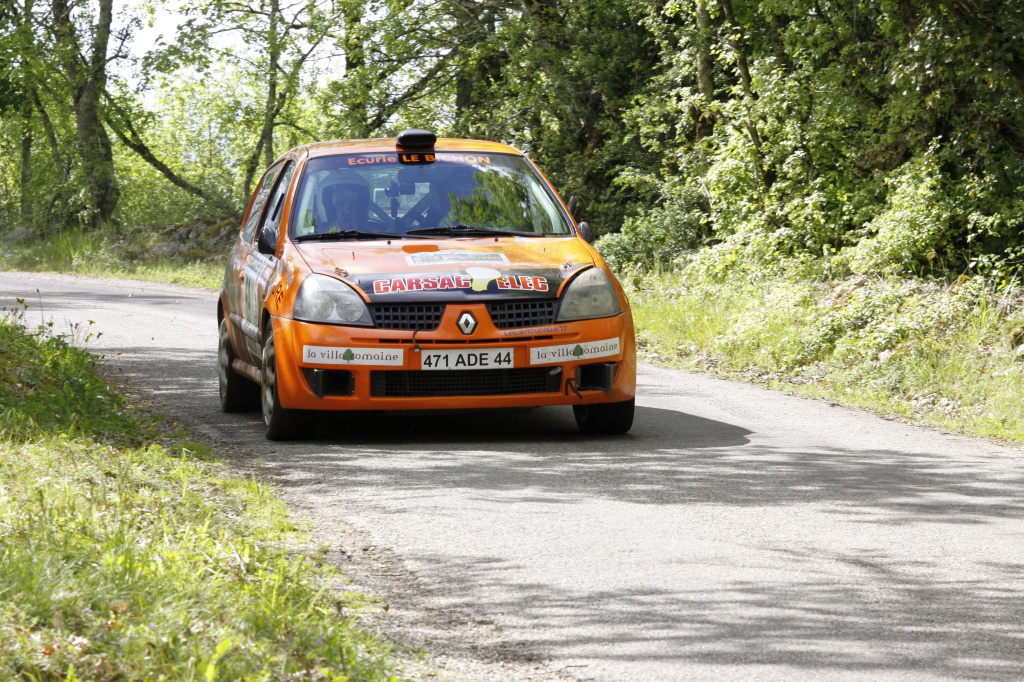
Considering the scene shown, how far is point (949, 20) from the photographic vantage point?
43.8ft

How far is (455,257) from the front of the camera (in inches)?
338

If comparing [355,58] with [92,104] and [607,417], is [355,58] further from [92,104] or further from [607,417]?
[607,417]

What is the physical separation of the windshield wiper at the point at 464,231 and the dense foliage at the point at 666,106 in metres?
5.89

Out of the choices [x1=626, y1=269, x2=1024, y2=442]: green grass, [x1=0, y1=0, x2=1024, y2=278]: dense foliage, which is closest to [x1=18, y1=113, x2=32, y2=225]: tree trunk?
[x1=0, y1=0, x2=1024, y2=278]: dense foliage

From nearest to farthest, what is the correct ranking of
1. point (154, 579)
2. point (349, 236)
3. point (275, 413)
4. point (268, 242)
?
point (154, 579)
point (275, 413)
point (349, 236)
point (268, 242)

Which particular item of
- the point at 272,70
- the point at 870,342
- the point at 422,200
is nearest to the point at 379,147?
the point at 422,200

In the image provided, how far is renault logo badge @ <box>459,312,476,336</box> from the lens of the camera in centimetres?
823

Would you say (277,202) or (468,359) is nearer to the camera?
(468,359)

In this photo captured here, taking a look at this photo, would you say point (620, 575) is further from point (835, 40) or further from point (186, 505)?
point (835, 40)

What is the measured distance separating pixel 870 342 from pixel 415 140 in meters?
4.98

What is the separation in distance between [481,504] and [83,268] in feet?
90.5

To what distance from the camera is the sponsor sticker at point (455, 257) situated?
335 inches

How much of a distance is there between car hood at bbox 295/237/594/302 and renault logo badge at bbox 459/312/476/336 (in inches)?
4.4

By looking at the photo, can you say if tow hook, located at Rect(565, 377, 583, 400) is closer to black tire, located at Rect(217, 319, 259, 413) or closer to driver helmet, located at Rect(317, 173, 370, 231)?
driver helmet, located at Rect(317, 173, 370, 231)
